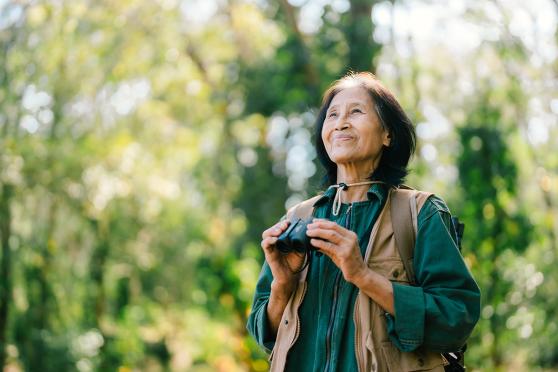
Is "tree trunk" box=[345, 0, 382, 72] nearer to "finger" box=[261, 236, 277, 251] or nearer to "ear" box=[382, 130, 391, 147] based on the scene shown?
"ear" box=[382, 130, 391, 147]

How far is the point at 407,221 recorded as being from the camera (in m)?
1.93

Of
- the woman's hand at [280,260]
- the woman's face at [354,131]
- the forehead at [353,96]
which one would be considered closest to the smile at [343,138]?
the woman's face at [354,131]

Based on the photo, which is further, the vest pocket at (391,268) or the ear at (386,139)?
the ear at (386,139)

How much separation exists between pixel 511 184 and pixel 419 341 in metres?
6.01

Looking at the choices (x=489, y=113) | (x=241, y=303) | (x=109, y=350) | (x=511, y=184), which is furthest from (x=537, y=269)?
(x=109, y=350)

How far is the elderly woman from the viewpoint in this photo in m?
1.77

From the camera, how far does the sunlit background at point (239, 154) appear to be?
7219 millimetres

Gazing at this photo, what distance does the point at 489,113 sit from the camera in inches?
291

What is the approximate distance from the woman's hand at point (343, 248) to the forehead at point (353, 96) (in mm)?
467

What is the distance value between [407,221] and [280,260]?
373 millimetres

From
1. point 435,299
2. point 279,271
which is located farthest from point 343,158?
point 435,299

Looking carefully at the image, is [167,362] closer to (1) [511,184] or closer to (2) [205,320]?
(2) [205,320]

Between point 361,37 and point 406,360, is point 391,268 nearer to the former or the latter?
point 406,360

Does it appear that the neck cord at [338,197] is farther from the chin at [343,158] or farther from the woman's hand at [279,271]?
the woman's hand at [279,271]
